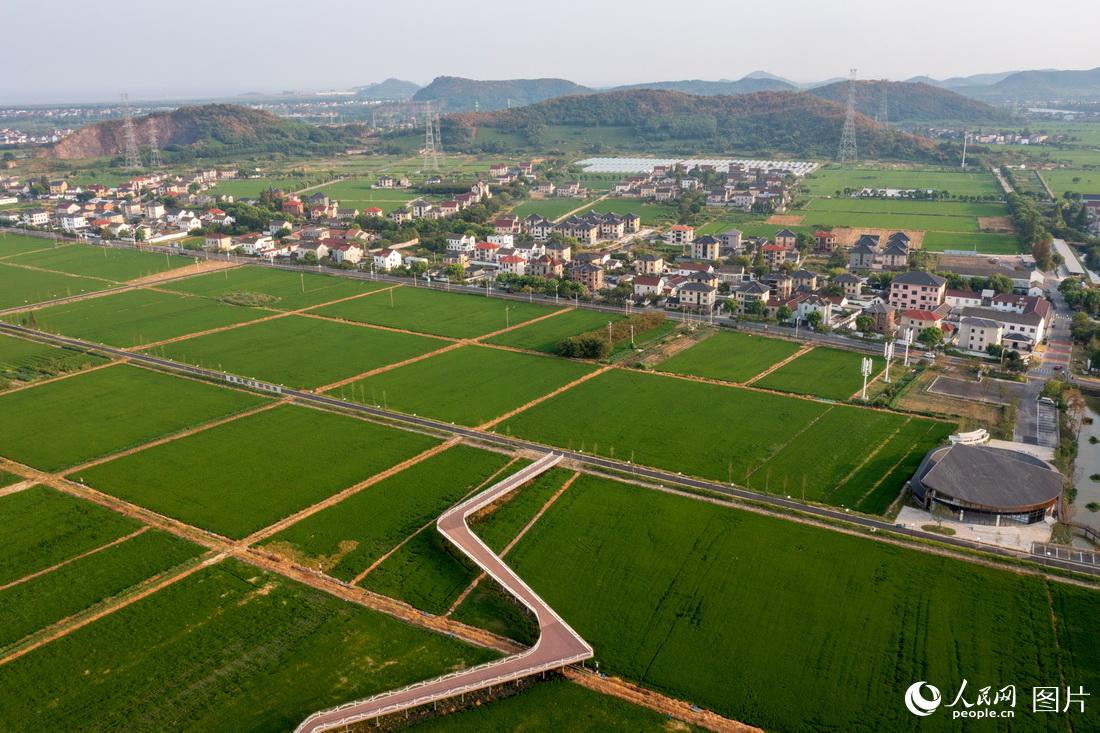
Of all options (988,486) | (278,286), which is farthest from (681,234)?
(988,486)

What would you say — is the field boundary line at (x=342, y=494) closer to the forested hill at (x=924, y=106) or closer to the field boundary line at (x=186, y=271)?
the field boundary line at (x=186, y=271)

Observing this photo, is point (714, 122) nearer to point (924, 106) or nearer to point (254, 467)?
point (924, 106)

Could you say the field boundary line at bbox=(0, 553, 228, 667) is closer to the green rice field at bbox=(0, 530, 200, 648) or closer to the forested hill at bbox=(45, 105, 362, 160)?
the green rice field at bbox=(0, 530, 200, 648)

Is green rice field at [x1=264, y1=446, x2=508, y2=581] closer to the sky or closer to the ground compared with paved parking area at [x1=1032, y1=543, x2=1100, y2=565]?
closer to the sky

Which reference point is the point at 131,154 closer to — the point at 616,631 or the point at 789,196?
the point at 789,196

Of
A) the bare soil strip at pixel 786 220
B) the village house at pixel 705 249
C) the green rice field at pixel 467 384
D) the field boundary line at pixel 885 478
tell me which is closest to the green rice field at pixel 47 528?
the green rice field at pixel 467 384

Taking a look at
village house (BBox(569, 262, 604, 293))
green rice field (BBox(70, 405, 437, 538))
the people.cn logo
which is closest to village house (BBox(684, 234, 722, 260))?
village house (BBox(569, 262, 604, 293))

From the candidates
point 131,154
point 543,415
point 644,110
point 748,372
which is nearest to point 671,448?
point 543,415
